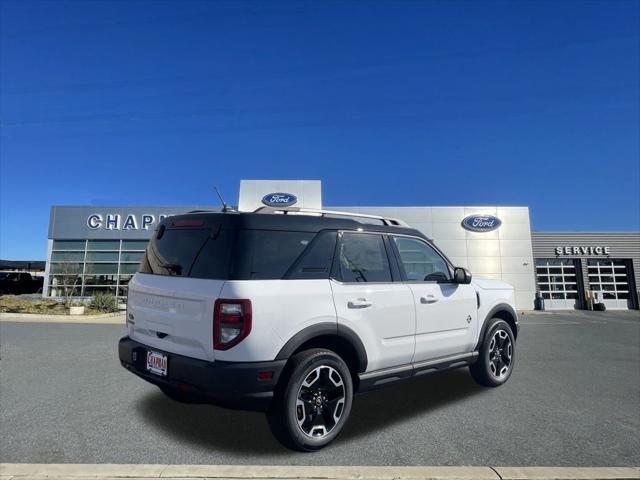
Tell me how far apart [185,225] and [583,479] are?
3.58 meters

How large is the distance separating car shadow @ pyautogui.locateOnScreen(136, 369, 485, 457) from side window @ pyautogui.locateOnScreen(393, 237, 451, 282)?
139 centimetres

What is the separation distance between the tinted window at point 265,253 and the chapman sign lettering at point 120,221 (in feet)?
77.3

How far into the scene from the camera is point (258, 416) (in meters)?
3.78

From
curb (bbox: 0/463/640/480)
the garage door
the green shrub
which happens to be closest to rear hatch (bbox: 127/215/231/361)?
curb (bbox: 0/463/640/480)

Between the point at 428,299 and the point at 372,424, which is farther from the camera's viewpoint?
the point at 428,299

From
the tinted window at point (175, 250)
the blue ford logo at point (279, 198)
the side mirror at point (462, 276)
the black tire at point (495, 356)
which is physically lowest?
the black tire at point (495, 356)

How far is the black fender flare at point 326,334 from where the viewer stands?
2939 mm

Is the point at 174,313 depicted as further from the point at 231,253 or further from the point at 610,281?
the point at 610,281

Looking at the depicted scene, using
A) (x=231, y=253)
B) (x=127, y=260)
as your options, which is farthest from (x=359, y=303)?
(x=127, y=260)

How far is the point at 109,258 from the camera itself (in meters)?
24.5

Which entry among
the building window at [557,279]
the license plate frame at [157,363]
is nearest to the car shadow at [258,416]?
the license plate frame at [157,363]

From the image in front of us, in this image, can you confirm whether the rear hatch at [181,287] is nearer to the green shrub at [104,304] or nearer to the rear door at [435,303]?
the rear door at [435,303]

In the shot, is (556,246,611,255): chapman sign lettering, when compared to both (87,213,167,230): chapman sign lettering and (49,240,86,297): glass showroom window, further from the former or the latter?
(49,240,86,297): glass showroom window

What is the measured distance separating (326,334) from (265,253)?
854 millimetres
